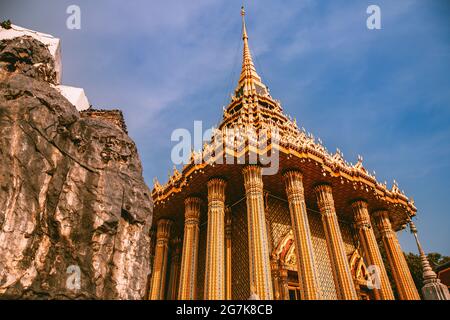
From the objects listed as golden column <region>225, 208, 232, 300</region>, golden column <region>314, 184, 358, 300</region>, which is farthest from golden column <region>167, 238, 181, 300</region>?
golden column <region>314, 184, 358, 300</region>

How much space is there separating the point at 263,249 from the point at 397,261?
965 centimetres

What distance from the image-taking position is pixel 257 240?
12.1 meters

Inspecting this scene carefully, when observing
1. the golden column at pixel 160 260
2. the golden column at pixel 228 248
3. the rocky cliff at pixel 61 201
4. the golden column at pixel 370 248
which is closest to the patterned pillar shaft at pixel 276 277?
the golden column at pixel 228 248

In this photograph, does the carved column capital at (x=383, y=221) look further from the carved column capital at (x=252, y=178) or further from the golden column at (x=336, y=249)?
the carved column capital at (x=252, y=178)

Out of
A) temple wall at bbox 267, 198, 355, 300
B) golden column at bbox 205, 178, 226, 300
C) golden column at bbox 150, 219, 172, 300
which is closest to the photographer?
golden column at bbox 205, 178, 226, 300

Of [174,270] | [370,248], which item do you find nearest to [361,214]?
[370,248]

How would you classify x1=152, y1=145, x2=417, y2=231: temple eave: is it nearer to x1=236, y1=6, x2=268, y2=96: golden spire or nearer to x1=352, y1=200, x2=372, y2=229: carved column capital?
x1=352, y1=200, x2=372, y2=229: carved column capital

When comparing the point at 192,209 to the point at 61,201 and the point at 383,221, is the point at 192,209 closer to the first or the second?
the point at 61,201

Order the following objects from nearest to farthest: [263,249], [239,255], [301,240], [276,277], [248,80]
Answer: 1. [263,249]
2. [301,240]
3. [276,277]
4. [239,255]
5. [248,80]

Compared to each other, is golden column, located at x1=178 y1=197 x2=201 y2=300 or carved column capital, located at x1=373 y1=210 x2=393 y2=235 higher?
carved column capital, located at x1=373 y1=210 x2=393 y2=235

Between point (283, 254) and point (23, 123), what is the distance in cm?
1201

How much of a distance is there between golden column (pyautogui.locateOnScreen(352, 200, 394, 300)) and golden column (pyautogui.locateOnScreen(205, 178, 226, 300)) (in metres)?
7.76

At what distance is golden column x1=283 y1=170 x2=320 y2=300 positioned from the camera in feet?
38.9
